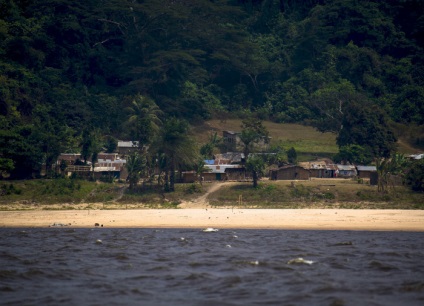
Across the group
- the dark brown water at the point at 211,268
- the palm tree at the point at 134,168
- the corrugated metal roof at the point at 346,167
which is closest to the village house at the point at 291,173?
the corrugated metal roof at the point at 346,167

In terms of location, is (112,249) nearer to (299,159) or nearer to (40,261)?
(40,261)

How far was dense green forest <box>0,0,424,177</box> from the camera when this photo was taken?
91.1 m

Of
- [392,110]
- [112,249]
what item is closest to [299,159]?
[392,110]

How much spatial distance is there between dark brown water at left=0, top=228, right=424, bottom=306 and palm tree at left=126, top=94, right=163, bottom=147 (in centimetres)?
3226

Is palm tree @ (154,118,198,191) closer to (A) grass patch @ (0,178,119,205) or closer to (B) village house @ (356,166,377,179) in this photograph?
(A) grass patch @ (0,178,119,205)

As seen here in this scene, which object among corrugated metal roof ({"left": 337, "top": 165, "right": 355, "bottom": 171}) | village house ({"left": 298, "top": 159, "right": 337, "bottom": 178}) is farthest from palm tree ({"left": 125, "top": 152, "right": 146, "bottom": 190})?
corrugated metal roof ({"left": 337, "top": 165, "right": 355, "bottom": 171})

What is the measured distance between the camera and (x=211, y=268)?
29094 millimetres

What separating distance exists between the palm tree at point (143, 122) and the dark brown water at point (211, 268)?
32263mm

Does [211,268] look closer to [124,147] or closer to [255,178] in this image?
[255,178]

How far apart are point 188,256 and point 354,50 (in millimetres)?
82693

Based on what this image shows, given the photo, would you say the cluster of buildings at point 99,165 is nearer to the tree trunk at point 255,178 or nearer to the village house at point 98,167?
the village house at point 98,167

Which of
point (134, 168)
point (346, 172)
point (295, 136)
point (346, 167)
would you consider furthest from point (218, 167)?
point (295, 136)

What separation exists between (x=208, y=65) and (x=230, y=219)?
2729 inches

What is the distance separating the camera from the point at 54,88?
9431 centimetres
